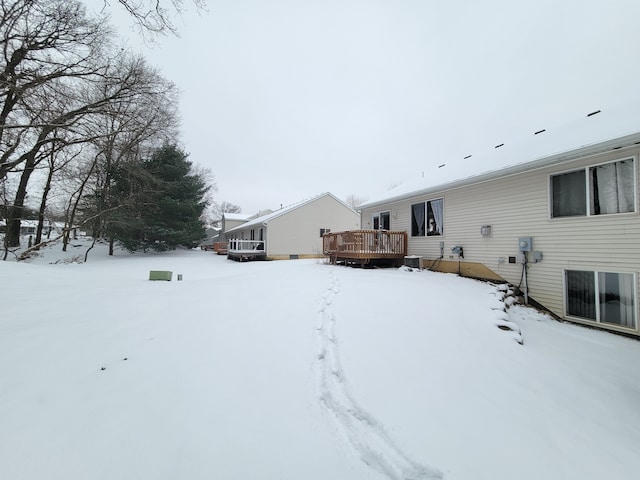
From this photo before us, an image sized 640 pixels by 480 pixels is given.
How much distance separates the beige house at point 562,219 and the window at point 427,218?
0.40m

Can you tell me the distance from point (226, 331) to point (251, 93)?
41.4 feet

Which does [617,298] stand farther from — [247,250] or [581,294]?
[247,250]

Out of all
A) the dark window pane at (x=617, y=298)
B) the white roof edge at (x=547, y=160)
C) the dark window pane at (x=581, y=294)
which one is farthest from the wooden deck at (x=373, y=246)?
the dark window pane at (x=617, y=298)

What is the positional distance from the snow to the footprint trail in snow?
0.01 meters

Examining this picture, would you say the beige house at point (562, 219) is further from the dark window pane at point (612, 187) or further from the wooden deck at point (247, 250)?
the wooden deck at point (247, 250)

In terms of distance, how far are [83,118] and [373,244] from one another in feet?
31.2

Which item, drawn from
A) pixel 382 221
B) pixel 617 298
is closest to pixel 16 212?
pixel 382 221

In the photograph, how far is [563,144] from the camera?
20.6 feet

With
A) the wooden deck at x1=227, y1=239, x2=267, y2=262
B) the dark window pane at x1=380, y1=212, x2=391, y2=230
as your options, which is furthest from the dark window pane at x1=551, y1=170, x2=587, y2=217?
the wooden deck at x1=227, y1=239, x2=267, y2=262

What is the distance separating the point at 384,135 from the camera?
755 inches

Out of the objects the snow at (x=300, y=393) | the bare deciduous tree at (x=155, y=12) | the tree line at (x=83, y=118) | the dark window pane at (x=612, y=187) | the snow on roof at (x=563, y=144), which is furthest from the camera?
the tree line at (x=83, y=118)

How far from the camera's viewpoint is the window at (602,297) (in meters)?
5.19

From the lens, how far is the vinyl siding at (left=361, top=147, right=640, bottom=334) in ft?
17.4

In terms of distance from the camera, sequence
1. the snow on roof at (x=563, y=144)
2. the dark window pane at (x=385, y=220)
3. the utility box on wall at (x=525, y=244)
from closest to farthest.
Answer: the snow on roof at (x=563, y=144) → the utility box on wall at (x=525, y=244) → the dark window pane at (x=385, y=220)
